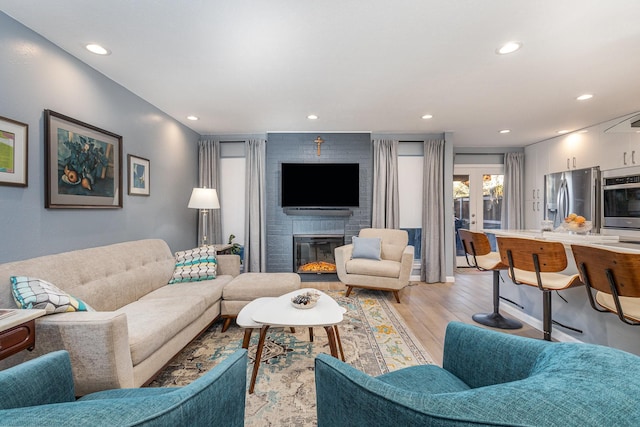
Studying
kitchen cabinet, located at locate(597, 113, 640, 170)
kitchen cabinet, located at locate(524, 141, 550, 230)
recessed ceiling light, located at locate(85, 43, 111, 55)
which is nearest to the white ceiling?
recessed ceiling light, located at locate(85, 43, 111, 55)

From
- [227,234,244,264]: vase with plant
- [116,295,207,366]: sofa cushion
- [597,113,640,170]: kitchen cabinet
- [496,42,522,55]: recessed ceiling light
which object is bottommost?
[116,295,207,366]: sofa cushion

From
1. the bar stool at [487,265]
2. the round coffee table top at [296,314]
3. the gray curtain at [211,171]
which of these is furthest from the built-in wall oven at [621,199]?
the gray curtain at [211,171]

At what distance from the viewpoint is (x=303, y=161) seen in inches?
181

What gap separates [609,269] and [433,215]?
3.08 meters

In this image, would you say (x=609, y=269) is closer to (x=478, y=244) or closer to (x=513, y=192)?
(x=478, y=244)

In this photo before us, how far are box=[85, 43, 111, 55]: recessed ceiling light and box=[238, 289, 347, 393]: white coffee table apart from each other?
236cm

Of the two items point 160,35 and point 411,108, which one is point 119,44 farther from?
point 411,108

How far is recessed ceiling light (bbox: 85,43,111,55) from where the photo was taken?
2.13m

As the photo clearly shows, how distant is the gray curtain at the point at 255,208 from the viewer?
14.8 feet

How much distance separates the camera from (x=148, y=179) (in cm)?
324

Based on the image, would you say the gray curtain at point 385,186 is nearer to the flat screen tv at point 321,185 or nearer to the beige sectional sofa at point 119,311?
the flat screen tv at point 321,185

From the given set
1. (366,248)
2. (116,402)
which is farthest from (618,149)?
(116,402)

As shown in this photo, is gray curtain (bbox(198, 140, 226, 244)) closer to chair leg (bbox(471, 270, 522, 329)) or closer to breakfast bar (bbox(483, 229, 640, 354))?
chair leg (bbox(471, 270, 522, 329))

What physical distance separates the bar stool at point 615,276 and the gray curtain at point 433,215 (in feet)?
9.19
